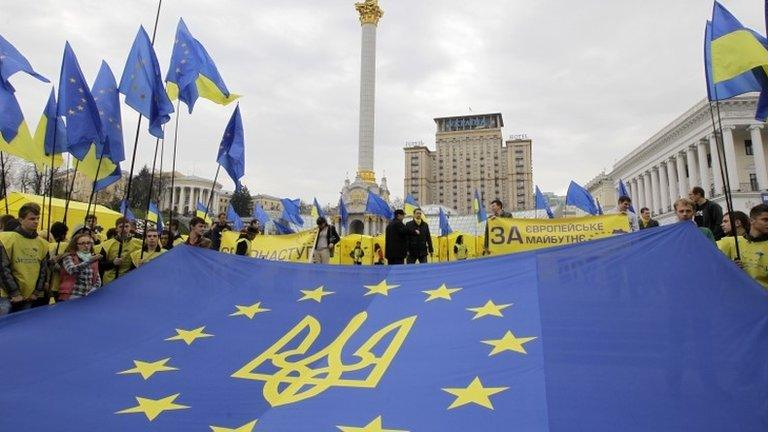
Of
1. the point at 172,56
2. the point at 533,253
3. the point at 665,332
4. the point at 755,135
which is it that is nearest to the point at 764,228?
the point at 665,332

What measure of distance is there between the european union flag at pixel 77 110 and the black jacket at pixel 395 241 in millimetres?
4589

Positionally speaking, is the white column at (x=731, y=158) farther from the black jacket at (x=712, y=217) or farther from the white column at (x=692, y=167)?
the black jacket at (x=712, y=217)

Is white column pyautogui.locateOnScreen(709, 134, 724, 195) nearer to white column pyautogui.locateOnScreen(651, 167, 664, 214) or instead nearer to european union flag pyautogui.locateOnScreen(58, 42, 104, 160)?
white column pyautogui.locateOnScreen(651, 167, 664, 214)

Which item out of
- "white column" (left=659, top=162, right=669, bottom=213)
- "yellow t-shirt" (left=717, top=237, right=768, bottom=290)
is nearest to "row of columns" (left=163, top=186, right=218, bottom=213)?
"white column" (left=659, top=162, right=669, bottom=213)

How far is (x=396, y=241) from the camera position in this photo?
859 cm

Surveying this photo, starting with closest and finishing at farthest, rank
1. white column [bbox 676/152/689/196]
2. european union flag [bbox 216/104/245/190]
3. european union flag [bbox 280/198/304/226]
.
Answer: european union flag [bbox 216/104/245/190] → european union flag [bbox 280/198/304/226] → white column [bbox 676/152/689/196]

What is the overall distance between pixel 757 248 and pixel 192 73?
7.66 meters

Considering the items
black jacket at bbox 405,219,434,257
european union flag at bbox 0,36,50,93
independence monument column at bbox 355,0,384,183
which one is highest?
independence monument column at bbox 355,0,384,183

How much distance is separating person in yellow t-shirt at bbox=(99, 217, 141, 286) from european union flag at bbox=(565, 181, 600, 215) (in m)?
15.7

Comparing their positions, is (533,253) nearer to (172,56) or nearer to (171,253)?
(171,253)

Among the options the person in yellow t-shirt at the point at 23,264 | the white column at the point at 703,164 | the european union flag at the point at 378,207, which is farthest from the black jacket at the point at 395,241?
the white column at the point at 703,164

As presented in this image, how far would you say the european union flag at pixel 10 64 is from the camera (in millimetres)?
5777

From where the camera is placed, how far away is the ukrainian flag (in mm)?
4363

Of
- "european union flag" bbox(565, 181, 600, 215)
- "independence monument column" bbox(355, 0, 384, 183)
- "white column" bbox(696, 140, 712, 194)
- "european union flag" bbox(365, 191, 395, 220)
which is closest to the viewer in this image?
"european union flag" bbox(565, 181, 600, 215)
